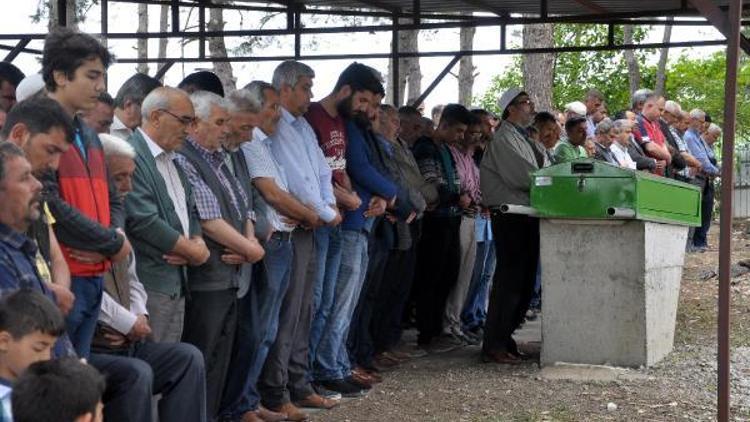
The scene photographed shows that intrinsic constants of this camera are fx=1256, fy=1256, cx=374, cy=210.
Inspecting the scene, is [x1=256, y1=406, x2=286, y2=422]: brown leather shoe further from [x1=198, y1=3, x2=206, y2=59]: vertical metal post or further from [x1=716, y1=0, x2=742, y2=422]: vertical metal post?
[x1=198, y1=3, x2=206, y2=59]: vertical metal post

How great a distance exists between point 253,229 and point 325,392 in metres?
1.76

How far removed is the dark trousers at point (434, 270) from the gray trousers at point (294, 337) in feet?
9.09

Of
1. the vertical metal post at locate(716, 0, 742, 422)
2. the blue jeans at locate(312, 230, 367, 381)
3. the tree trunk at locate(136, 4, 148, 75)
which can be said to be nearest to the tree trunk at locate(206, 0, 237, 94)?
the tree trunk at locate(136, 4, 148, 75)

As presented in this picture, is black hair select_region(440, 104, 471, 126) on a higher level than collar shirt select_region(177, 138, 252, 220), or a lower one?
higher

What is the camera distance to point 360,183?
827cm

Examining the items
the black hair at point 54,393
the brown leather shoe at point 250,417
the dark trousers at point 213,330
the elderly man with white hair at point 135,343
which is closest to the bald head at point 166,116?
the elderly man with white hair at point 135,343

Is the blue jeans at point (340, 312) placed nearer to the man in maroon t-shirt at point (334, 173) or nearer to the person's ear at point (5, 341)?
the man in maroon t-shirt at point (334, 173)

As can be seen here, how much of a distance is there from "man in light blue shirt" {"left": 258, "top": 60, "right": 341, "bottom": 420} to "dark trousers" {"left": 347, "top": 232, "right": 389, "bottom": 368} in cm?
116

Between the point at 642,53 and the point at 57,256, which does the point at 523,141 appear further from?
the point at 642,53

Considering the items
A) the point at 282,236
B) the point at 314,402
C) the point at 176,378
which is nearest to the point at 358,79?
the point at 282,236

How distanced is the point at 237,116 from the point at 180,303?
44.9 inches

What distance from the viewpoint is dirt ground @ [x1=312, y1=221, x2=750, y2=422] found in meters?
7.57

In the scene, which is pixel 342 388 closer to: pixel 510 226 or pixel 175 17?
pixel 510 226

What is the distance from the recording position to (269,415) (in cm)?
704
